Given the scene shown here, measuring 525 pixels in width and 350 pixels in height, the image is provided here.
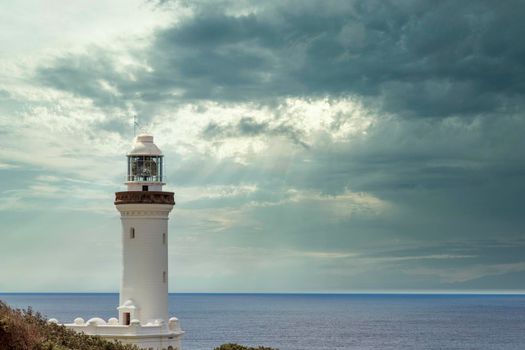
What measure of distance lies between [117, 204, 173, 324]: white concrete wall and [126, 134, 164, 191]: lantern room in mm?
1375

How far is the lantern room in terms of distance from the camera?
42.2 meters

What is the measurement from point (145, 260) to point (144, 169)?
4726 mm

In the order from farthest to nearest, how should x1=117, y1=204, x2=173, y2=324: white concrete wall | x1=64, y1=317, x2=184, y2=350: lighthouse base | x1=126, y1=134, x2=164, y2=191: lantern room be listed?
x1=126, y1=134, x2=164, y2=191: lantern room < x1=117, y1=204, x2=173, y2=324: white concrete wall < x1=64, y1=317, x2=184, y2=350: lighthouse base

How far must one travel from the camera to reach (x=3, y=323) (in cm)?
2531

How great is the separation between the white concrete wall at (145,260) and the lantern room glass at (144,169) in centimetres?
182

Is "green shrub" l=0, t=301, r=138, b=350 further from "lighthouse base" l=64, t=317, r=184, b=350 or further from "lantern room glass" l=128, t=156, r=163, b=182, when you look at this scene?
"lantern room glass" l=128, t=156, r=163, b=182

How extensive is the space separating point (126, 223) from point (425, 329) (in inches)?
4481

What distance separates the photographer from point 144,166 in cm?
4275

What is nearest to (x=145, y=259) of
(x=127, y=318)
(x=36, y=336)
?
(x=127, y=318)

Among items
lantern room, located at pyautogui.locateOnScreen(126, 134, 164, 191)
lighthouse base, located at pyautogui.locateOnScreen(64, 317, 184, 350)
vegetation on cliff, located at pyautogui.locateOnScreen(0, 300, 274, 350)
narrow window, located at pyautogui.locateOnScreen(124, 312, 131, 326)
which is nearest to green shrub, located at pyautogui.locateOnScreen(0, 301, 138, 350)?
vegetation on cliff, located at pyautogui.locateOnScreen(0, 300, 274, 350)

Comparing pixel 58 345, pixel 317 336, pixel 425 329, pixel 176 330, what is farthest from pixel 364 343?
pixel 58 345

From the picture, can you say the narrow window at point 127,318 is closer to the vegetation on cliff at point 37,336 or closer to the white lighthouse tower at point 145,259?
the white lighthouse tower at point 145,259

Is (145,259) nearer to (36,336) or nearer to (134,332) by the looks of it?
(134,332)

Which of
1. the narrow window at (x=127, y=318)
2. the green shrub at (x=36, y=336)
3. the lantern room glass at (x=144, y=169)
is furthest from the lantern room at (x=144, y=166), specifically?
the green shrub at (x=36, y=336)
